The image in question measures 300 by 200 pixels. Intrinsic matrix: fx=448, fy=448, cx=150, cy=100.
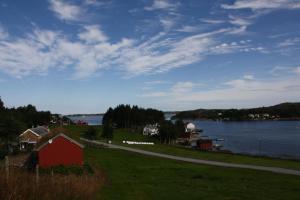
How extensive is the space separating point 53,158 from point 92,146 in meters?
35.8

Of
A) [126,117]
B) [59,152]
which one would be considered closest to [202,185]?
[59,152]

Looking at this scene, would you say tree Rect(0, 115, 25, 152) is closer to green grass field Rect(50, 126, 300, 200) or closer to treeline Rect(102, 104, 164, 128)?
green grass field Rect(50, 126, 300, 200)

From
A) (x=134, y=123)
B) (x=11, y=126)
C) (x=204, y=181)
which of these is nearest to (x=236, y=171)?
(x=204, y=181)

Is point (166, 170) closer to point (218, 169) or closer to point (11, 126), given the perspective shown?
point (218, 169)

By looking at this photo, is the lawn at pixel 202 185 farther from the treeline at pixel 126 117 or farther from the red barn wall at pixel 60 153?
the treeline at pixel 126 117

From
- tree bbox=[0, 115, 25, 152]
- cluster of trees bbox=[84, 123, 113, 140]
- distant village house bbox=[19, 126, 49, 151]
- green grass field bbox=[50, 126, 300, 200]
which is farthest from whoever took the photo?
cluster of trees bbox=[84, 123, 113, 140]

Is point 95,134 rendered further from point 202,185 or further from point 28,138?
point 202,185

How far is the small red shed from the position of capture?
4384 centimetres

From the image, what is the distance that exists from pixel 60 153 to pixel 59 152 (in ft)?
0.54

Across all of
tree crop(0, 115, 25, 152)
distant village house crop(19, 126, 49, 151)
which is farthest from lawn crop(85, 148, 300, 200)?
distant village house crop(19, 126, 49, 151)

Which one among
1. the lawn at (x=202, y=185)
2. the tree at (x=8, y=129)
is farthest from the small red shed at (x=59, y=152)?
the tree at (x=8, y=129)

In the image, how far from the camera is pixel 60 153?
44406 mm

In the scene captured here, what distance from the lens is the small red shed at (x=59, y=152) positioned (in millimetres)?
43844

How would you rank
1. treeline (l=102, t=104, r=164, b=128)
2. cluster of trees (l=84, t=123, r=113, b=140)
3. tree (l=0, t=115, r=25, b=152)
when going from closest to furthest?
tree (l=0, t=115, r=25, b=152) → cluster of trees (l=84, t=123, r=113, b=140) → treeline (l=102, t=104, r=164, b=128)
